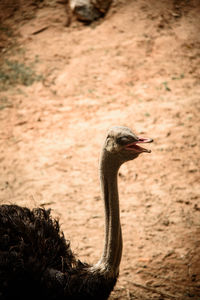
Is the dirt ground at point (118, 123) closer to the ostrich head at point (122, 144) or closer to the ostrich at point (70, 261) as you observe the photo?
the ostrich at point (70, 261)

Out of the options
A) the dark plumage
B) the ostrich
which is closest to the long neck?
the ostrich

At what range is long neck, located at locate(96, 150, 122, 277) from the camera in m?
2.29

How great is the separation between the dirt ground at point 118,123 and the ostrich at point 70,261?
88cm

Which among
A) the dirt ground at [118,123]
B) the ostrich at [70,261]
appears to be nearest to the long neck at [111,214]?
the ostrich at [70,261]

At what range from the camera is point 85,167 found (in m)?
4.70

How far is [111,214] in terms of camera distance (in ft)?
7.73

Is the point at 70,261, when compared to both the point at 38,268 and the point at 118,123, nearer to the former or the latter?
the point at 38,268

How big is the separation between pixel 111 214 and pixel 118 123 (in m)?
3.12

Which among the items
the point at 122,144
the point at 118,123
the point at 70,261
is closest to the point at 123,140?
the point at 122,144

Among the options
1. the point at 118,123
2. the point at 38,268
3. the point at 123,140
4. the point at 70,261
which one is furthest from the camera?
the point at 118,123

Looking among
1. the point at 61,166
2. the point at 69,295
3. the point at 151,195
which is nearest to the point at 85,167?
the point at 61,166

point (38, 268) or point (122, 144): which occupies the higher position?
point (122, 144)

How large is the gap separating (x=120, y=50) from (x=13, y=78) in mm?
2217

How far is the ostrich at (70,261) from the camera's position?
224cm
